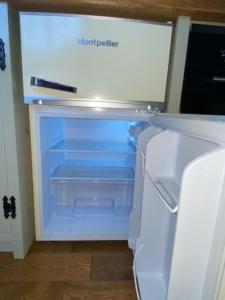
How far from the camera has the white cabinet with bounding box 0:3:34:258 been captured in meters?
1.13

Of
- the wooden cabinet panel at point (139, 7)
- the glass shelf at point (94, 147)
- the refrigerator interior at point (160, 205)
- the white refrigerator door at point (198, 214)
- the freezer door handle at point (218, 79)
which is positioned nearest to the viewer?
the white refrigerator door at point (198, 214)

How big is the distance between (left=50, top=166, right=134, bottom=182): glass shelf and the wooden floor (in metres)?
0.49

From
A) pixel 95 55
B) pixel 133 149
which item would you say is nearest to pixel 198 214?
pixel 95 55

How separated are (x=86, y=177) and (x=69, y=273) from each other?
63 centimetres

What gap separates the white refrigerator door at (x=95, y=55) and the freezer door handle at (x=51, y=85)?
0.06 feet

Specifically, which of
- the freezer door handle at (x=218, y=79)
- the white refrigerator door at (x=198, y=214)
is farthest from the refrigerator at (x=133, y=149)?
the freezer door handle at (x=218, y=79)

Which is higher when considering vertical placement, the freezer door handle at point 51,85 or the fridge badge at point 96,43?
the fridge badge at point 96,43

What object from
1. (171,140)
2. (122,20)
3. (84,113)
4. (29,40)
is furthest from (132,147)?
(29,40)

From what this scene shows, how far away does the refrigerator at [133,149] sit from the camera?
595 mm

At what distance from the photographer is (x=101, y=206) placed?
1.88m

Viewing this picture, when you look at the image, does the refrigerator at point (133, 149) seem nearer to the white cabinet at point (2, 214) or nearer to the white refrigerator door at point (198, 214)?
the white refrigerator door at point (198, 214)

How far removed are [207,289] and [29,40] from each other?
1.34 metres

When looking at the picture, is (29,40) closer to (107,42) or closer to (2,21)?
(2,21)

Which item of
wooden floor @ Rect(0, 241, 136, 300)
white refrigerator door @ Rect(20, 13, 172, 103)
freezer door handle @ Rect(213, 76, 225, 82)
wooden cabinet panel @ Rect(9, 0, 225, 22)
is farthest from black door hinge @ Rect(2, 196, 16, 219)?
freezer door handle @ Rect(213, 76, 225, 82)
